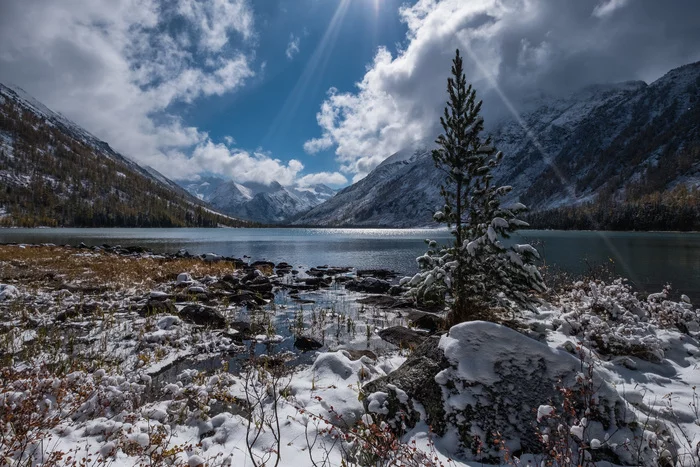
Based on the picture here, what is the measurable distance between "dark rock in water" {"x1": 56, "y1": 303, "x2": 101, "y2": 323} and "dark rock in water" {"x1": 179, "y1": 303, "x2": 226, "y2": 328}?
136 inches

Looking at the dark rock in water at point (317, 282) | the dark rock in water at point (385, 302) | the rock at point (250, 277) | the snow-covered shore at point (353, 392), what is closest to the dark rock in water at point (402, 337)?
the snow-covered shore at point (353, 392)

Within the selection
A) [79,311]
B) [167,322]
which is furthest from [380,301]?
[79,311]

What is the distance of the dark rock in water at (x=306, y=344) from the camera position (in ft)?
37.1

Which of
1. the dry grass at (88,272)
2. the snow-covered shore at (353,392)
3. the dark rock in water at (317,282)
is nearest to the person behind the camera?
the snow-covered shore at (353,392)

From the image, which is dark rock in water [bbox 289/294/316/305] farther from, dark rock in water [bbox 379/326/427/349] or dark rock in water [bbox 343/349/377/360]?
dark rock in water [bbox 343/349/377/360]

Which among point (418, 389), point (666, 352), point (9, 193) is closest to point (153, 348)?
point (418, 389)

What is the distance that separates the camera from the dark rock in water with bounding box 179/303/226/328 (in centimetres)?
1294

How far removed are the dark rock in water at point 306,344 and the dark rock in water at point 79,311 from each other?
28.2 ft

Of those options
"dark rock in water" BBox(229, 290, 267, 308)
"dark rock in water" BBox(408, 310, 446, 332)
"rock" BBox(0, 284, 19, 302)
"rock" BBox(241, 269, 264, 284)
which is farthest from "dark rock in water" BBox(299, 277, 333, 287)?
"rock" BBox(0, 284, 19, 302)

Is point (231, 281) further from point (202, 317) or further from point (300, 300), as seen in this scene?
point (202, 317)

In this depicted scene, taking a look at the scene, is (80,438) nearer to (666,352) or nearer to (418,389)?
(418,389)

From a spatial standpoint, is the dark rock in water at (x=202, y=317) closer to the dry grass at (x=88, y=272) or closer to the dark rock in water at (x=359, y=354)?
the dark rock in water at (x=359, y=354)

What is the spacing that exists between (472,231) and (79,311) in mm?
16043

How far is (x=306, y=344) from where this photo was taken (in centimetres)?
1143
